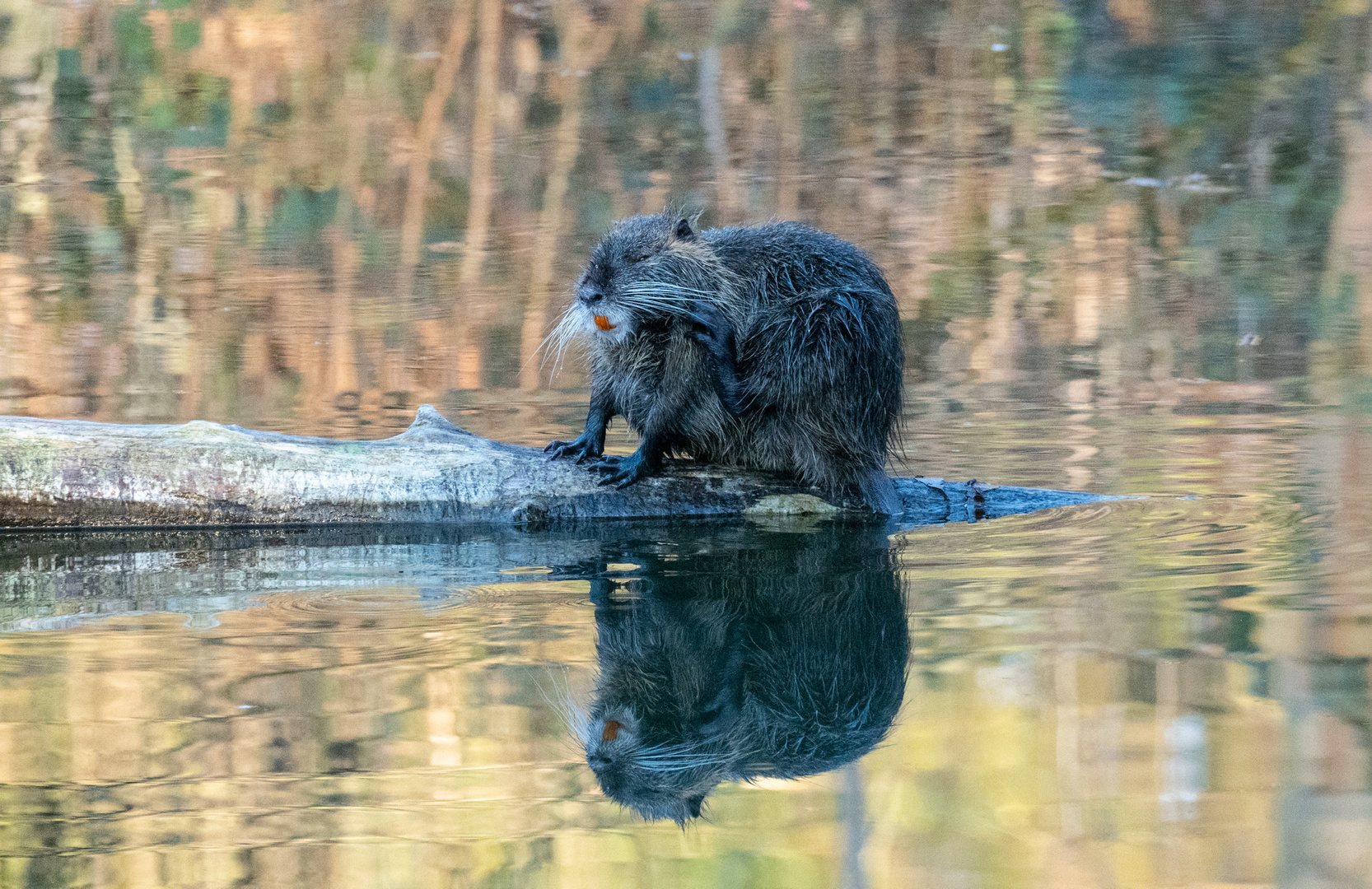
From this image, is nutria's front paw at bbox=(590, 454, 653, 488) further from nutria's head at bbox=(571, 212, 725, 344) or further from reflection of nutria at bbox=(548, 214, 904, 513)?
nutria's head at bbox=(571, 212, 725, 344)

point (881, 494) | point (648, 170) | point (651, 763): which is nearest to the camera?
point (651, 763)

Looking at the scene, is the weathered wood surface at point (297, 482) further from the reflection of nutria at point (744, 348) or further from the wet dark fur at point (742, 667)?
the wet dark fur at point (742, 667)

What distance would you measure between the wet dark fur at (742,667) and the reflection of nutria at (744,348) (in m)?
0.27

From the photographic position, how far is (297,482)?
4449 mm

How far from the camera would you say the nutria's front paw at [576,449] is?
4.65 meters

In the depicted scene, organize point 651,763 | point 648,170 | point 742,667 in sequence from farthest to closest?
point 648,170, point 742,667, point 651,763

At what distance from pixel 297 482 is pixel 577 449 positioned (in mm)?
780

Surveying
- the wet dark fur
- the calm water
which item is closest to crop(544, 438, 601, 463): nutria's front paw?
the calm water

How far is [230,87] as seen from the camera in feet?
45.3

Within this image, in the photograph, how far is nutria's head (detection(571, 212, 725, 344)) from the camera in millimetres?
4391

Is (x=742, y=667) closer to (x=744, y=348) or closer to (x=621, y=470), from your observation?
(x=621, y=470)

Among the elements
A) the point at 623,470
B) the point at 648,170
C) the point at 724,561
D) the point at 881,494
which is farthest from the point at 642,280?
the point at 648,170

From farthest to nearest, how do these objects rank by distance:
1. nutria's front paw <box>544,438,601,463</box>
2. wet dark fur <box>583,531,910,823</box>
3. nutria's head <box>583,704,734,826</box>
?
nutria's front paw <box>544,438,601,463</box> < wet dark fur <box>583,531,910,823</box> < nutria's head <box>583,704,734,826</box>

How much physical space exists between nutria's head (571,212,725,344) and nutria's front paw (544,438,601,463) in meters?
0.32
